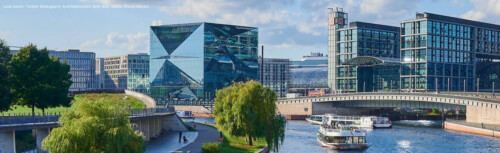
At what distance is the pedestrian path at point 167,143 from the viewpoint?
71.5 meters

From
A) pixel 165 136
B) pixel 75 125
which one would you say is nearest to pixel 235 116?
pixel 165 136

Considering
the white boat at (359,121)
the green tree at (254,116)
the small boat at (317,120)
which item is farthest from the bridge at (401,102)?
the green tree at (254,116)

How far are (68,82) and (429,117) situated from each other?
109 metres

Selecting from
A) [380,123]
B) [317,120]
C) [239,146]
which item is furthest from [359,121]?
[239,146]

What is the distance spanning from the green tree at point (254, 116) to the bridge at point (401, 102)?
60255 mm

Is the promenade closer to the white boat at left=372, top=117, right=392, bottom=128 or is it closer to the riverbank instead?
the white boat at left=372, top=117, right=392, bottom=128

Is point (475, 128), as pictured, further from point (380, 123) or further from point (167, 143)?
point (167, 143)

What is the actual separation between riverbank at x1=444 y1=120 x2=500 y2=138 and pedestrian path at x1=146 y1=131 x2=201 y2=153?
52.2 meters

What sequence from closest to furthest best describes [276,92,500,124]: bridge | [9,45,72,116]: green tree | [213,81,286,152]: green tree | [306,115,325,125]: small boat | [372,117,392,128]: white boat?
[213,81,286,152]: green tree < [9,45,72,116]: green tree < [276,92,500,124]: bridge < [372,117,392,128]: white boat < [306,115,325,125]: small boat

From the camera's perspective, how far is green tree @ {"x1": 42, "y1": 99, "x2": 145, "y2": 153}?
43.1 meters

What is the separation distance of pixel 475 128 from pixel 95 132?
85.5 metres

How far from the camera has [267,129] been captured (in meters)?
73.3

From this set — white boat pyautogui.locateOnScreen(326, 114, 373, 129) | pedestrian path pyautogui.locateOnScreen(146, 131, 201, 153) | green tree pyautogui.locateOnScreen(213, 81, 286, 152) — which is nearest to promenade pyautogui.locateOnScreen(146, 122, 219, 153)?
pedestrian path pyautogui.locateOnScreen(146, 131, 201, 153)

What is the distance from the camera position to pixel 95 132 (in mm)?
43906
